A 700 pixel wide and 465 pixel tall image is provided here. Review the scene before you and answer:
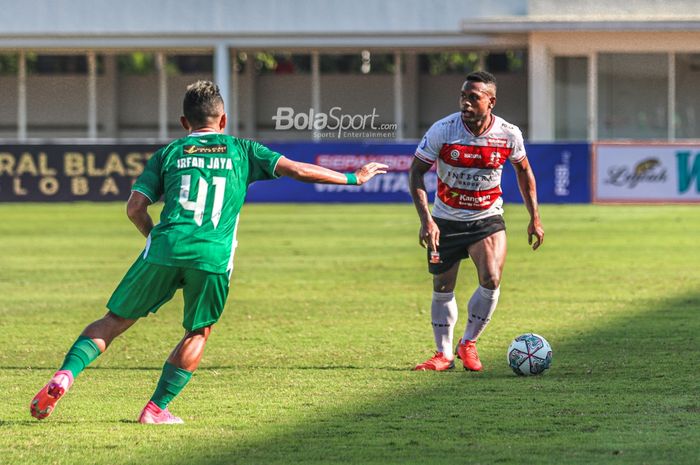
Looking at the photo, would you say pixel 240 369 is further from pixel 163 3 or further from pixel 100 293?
pixel 163 3

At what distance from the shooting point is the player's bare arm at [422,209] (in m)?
9.69

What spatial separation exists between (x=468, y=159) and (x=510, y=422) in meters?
2.61

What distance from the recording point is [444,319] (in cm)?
1025

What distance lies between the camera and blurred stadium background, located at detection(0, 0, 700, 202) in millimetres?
30125

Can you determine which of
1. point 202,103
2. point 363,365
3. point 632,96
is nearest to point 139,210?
point 202,103

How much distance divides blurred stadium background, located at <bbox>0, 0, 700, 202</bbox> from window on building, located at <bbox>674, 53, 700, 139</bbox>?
1.5 inches

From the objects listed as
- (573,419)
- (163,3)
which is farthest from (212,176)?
(163,3)

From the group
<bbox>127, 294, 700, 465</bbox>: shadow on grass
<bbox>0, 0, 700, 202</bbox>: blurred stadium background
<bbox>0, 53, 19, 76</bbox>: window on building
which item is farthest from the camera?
<bbox>0, 53, 19, 76</bbox>: window on building

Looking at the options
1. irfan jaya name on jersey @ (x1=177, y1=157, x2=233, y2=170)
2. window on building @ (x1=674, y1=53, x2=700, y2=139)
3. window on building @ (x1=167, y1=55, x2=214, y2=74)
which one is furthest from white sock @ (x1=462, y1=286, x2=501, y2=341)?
window on building @ (x1=167, y1=55, x2=214, y2=74)

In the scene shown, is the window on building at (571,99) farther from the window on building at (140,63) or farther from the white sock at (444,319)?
the window on building at (140,63)

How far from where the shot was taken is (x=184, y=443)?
732 cm

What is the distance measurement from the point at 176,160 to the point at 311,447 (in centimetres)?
171

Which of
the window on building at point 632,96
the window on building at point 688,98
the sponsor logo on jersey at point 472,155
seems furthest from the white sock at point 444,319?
the window on building at point 688,98

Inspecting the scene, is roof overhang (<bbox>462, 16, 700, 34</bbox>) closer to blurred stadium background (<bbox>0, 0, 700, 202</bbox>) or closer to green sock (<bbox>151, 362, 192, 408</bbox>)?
blurred stadium background (<bbox>0, 0, 700, 202</bbox>)
